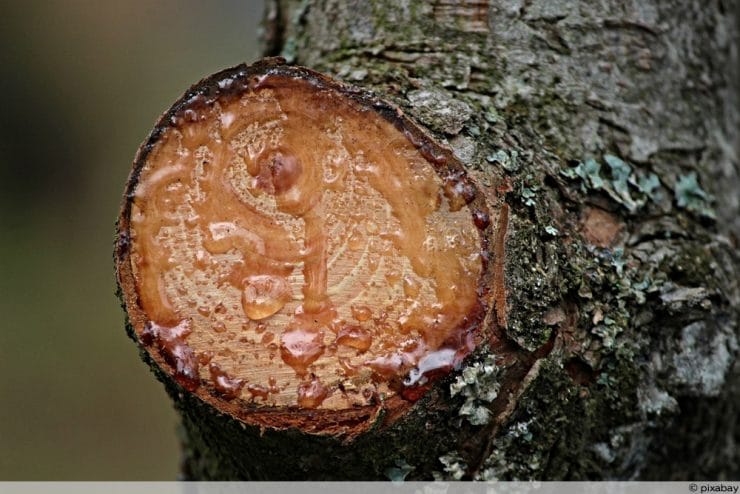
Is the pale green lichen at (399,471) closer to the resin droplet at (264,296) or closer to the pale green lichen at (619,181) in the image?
the resin droplet at (264,296)

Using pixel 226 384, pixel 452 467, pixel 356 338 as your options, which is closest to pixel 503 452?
pixel 452 467

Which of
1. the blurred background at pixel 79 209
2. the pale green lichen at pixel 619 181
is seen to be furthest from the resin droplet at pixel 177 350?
the blurred background at pixel 79 209

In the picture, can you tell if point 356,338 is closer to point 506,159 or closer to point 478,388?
point 478,388

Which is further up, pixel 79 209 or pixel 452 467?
pixel 452 467

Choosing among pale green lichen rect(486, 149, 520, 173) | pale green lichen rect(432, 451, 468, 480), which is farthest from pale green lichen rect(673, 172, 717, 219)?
pale green lichen rect(432, 451, 468, 480)

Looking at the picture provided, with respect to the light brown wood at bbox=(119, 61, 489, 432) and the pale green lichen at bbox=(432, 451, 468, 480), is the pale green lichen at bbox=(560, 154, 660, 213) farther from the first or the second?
the pale green lichen at bbox=(432, 451, 468, 480)

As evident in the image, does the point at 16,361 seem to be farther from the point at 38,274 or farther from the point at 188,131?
the point at 188,131

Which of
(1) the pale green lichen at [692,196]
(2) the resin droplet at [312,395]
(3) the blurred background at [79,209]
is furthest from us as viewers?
Answer: (3) the blurred background at [79,209]
